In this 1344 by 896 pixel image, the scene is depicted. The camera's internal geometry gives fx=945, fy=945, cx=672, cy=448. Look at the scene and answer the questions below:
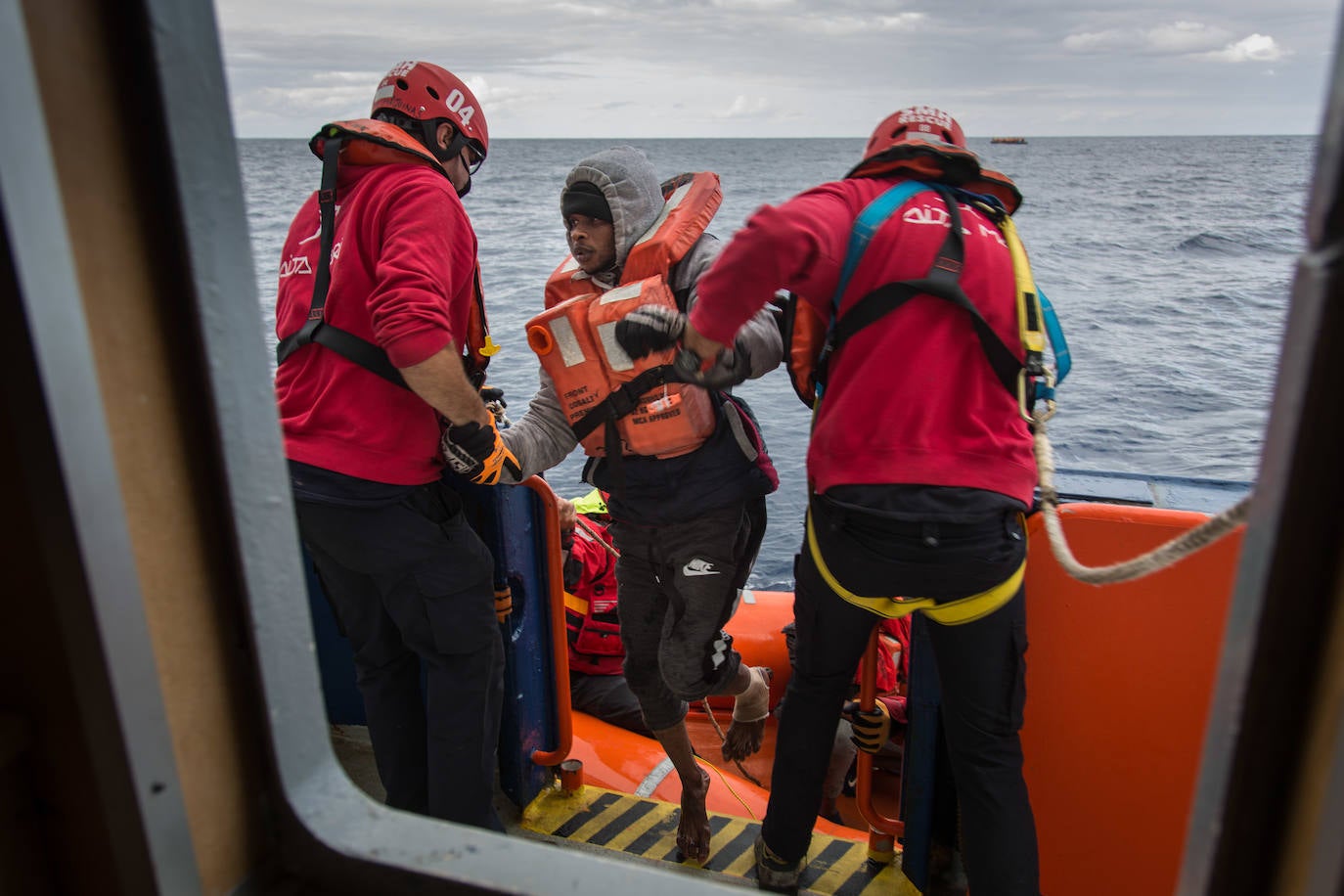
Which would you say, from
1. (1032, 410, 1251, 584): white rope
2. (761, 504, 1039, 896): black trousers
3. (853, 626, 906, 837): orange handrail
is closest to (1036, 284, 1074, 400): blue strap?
(1032, 410, 1251, 584): white rope

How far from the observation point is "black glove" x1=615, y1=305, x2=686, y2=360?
2230 millimetres

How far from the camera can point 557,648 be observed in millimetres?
3086

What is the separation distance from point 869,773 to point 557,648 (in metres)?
1.06

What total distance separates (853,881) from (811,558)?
1.05m

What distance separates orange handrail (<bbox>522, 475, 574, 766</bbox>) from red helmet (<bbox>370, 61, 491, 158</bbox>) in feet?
3.72

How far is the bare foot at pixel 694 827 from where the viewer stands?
283cm

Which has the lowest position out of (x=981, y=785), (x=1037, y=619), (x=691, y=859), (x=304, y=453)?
(x=691, y=859)

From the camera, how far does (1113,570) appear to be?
1.07 metres

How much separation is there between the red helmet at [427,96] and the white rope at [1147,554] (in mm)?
1799

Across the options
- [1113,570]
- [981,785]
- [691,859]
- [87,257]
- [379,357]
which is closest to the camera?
[87,257]

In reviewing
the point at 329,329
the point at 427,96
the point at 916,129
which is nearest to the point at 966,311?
the point at 916,129

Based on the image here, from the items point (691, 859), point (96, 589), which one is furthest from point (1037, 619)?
point (96, 589)

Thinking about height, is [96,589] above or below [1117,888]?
above

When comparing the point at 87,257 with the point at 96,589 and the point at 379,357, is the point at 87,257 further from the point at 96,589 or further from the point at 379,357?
the point at 379,357
